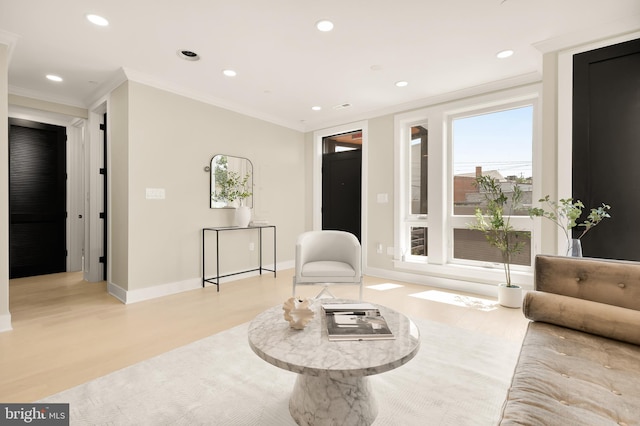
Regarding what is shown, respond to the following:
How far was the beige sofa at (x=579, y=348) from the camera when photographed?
3.36 feet

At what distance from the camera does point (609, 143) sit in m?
2.56

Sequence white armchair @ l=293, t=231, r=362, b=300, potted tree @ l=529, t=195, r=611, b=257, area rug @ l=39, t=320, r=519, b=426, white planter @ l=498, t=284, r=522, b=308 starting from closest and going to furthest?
area rug @ l=39, t=320, r=519, b=426, potted tree @ l=529, t=195, r=611, b=257, white armchair @ l=293, t=231, r=362, b=300, white planter @ l=498, t=284, r=522, b=308

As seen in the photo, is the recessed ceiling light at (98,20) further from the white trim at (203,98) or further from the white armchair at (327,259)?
the white armchair at (327,259)

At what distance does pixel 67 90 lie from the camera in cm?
402

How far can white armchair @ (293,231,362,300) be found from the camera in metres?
3.17

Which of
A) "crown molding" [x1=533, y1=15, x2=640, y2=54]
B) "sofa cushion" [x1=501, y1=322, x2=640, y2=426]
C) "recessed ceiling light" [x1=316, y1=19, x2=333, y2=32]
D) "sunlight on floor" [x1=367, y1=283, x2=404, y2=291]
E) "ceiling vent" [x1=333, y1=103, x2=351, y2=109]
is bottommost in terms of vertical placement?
"sunlight on floor" [x1=367, y1=283, x2=404, y2=291]

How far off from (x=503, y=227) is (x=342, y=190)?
2.67 m

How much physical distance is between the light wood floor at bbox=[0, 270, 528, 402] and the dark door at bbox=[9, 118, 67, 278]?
48 cm

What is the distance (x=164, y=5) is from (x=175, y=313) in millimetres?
2710

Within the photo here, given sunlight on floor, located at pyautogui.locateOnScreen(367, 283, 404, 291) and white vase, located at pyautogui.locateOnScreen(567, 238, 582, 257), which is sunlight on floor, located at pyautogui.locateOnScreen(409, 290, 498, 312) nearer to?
sunlight on floor, located at pyautogui.locateOnScreen(367, 283, 404, 291)

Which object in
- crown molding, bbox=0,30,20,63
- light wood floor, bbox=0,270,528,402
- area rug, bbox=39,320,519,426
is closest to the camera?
area rug, bbox=39,320,519,426

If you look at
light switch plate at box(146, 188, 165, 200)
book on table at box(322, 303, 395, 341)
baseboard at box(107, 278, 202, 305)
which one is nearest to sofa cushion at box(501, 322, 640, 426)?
book on table at box(322, 303, 395, 341)

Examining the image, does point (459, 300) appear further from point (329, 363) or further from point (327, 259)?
point (329, 363)

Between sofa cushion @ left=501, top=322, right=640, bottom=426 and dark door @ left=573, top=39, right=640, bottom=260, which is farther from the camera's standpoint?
dark door @ left=573, top=39, right=640, bottom=260
